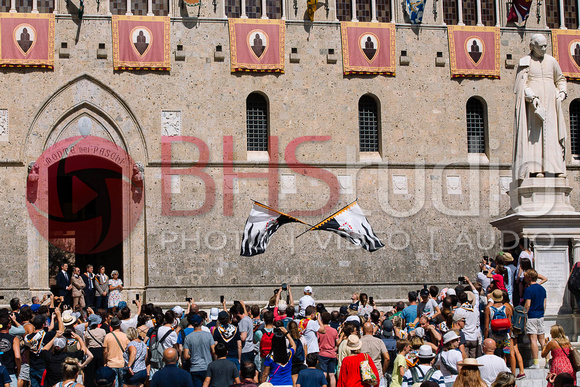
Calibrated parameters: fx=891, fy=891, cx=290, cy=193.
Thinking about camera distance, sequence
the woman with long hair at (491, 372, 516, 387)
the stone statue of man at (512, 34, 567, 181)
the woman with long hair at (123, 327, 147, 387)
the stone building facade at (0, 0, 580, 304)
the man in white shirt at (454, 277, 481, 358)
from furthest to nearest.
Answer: the stone building facade at (0, 0, 580, 304) < the stone statue of man at (512, 34, 567, 181) < the man in white shirt at (454, 277, 481, 358) < the woman with long hair at (123, 327, 147, 387) < the woman with long hair at (491, 372, 516, 387)

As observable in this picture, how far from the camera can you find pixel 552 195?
17.9m

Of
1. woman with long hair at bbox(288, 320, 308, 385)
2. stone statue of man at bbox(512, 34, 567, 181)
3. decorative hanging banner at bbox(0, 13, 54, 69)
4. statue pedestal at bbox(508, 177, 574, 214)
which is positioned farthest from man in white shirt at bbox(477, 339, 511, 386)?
decorative hanging banner at bbox(0, 13, 54, 69)

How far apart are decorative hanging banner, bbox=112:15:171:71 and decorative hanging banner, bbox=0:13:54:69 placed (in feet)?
6.75

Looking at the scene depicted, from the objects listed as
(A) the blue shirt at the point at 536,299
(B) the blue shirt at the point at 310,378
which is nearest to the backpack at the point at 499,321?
(A) the blue shirt at the point at 536,299

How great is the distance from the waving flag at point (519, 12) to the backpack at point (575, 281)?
15.9 m

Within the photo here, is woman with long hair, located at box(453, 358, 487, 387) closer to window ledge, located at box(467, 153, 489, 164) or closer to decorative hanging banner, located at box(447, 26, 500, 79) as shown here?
window ledge, located at box(467, 153, 489, 164)

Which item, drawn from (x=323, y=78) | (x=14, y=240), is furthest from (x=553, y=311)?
(x=14, y=240)

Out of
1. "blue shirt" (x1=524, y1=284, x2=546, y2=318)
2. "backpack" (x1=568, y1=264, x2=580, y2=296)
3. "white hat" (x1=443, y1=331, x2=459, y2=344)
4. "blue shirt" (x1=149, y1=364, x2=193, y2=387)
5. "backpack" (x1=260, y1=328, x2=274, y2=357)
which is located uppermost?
"backpack" (x1=568, y1=264, x2=580, y2=296)

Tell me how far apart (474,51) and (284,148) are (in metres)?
7.42

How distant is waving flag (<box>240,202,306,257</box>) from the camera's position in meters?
22.8

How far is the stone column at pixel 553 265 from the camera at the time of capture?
684 inches

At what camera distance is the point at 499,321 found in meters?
15.2

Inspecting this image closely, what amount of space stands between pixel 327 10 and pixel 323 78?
2319 mm

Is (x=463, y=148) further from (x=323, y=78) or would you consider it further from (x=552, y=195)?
(x=552, y=195)
